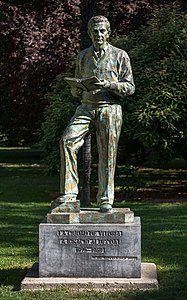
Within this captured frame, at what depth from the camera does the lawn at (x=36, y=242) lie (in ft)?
24.1

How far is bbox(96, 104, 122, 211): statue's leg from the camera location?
312 inches

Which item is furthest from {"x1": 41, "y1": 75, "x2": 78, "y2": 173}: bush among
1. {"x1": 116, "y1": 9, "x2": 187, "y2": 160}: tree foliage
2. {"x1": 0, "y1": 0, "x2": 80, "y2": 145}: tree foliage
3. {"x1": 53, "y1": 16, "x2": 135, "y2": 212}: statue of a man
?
{"x1": 53, "y1": 16, "x2": 135, "y2": 212}: statue of a man

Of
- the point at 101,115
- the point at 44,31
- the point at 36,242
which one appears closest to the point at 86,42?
the point at 36,242

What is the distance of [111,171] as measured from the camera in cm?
796

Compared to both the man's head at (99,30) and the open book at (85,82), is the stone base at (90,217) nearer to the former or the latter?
the open book at (85,82)

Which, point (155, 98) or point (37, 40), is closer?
point (155, 98)

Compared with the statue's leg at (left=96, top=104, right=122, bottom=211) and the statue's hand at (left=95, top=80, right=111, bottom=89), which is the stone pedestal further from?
the statue's hand at (left=95, top=80, right=111, bottom=89)

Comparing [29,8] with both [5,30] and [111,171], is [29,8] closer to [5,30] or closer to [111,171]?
[5,30]

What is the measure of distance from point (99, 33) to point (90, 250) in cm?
239

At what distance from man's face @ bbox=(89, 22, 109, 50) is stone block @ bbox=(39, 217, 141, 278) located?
202 centimetres

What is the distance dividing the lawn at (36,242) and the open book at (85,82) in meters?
2.23

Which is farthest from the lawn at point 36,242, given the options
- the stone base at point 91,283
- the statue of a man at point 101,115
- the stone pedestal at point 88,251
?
the statue of a man at point 101,115

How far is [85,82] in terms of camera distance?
308 inches

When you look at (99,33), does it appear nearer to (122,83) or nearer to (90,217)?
(122,83)
